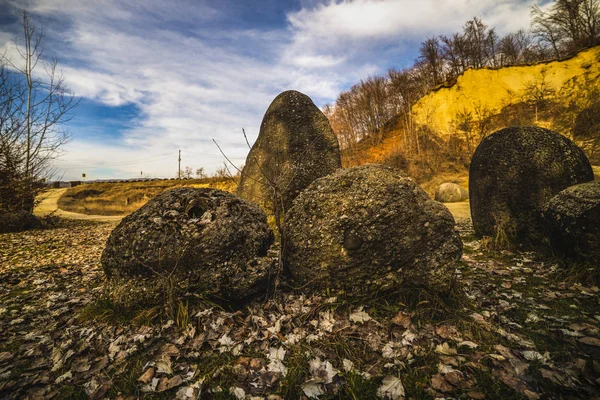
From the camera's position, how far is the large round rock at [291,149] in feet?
24.1

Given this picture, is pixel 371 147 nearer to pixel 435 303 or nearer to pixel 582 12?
pixel 582 12

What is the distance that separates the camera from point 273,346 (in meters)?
2.58

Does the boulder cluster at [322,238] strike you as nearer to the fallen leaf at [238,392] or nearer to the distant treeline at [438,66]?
the fallen leaf at [238,392]

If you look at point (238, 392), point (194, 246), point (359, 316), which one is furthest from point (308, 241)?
point (238, 392)

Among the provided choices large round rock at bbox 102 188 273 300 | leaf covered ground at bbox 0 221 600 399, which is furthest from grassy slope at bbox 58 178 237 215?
leaf covered ground at bbox 0 221 600 399

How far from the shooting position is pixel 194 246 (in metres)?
3.07

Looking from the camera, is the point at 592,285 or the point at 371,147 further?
the point at 371,147

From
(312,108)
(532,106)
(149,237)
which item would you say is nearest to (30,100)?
(312,108)

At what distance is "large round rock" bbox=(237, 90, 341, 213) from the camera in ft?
24.1

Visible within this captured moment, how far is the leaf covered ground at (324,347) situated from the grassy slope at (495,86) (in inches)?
857

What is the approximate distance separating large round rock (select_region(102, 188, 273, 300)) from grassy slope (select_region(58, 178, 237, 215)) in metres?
15.6

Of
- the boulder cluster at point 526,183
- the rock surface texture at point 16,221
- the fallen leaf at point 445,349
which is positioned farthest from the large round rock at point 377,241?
the rock surface texture at point 16,221

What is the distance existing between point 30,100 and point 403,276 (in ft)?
51.5

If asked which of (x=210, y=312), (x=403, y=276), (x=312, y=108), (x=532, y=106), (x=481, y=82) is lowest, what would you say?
(x=210, y=312)
